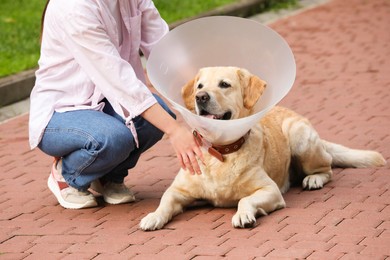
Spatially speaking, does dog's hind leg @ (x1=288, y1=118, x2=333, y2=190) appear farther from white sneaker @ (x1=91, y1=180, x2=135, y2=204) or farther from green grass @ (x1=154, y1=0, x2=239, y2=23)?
green grass @ (x1=154, y1=0, x2=239, y2=23)

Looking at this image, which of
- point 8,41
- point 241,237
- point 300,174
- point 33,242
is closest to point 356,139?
point 300,174

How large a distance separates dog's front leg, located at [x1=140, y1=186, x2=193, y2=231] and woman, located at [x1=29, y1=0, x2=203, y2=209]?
394 mm

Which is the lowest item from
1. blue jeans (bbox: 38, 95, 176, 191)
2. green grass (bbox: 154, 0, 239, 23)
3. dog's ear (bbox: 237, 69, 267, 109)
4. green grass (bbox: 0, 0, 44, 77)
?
green grass (bbox: 154, 0, 239, 23)

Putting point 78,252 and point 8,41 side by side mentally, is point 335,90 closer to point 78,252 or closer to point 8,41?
point 8,41

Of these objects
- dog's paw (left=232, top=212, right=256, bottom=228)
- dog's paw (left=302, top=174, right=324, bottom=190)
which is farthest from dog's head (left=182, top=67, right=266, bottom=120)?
dog's paw (left=302, top=174, right=324, bottom=190)

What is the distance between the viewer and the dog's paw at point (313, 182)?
6.54 metres

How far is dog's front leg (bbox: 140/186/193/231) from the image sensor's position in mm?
5727

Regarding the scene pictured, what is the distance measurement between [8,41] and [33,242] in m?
5.69

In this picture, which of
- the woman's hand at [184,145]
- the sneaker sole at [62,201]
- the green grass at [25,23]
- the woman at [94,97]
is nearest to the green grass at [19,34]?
the green grass at [25,23]

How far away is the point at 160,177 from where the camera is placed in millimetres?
7051

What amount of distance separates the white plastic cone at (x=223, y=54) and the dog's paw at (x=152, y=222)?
21.3 inches

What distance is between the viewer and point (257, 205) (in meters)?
5.84

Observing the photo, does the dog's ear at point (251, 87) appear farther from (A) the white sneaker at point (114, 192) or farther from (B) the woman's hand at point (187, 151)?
(A) the white sneaker at point (114, 192)

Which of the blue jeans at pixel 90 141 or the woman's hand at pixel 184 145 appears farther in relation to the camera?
the blue jeans at pixel 90 141
